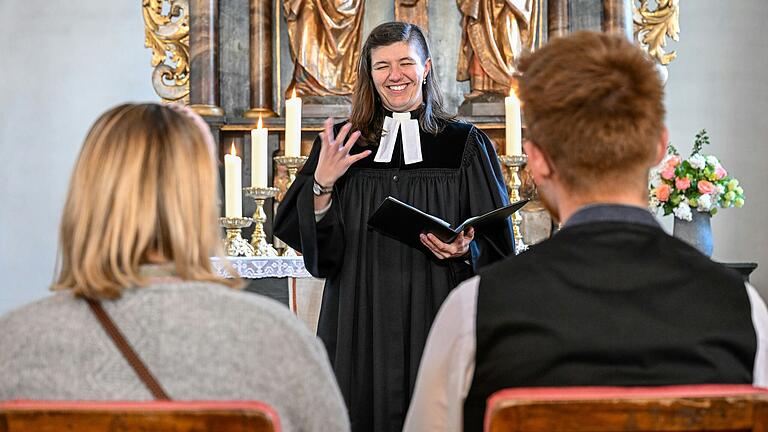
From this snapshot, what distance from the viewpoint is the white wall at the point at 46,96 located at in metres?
7.50

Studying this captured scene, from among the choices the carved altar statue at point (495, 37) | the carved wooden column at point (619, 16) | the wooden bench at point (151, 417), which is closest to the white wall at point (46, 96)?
the carved altar statue at point (495, 37)

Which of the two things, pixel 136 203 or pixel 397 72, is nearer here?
pixel 136 203

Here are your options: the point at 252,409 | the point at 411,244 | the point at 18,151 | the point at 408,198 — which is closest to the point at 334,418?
the point at 252,409

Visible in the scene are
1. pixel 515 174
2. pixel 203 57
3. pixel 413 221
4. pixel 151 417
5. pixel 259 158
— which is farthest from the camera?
pixel 203 57

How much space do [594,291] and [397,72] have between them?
1.82 metres

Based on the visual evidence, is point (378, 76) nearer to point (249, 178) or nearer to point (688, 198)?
point (688, 198)

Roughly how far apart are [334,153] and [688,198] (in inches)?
95.9

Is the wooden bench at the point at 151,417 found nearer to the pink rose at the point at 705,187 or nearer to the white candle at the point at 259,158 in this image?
the white candle at the point at 259,158

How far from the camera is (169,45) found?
6289 millimetres

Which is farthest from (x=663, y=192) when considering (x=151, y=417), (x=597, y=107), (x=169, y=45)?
(x=151, y=417)

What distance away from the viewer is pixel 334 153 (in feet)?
10.5

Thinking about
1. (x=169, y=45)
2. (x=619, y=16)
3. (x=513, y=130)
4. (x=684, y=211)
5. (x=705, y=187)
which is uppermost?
(x=619, y=16)

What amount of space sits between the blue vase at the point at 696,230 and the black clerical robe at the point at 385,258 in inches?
76.5

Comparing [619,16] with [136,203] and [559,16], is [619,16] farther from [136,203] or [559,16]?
[136,203]
